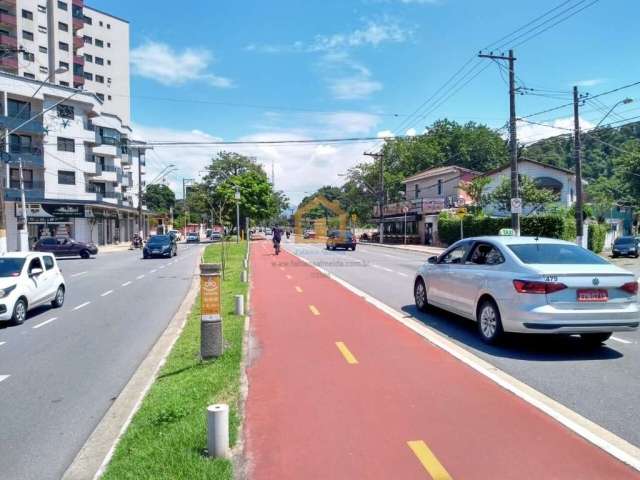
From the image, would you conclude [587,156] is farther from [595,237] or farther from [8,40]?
[8,40]

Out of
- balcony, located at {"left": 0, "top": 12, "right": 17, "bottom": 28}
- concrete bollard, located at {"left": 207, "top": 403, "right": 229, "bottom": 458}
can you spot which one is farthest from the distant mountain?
concrete bollard, located at {"left": 207, "top": 403, "right": 229, "bottom": 458}

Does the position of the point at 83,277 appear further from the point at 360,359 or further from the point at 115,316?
the point at 360,359

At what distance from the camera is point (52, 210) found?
48.6 m

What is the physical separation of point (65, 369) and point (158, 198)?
12780 cm

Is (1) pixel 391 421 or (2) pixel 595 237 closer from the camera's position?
(1) pixel 391 421

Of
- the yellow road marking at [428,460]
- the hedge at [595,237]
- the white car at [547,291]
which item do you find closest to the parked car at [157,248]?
the hedge at [595,237]

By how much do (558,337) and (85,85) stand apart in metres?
79.0

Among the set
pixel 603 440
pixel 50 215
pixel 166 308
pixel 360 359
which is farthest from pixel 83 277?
pixel 50 215

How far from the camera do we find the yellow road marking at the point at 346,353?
7254 millimetres

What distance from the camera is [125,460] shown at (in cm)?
420

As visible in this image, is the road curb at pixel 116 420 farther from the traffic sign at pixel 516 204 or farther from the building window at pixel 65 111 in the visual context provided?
the building window at pixel 65 111

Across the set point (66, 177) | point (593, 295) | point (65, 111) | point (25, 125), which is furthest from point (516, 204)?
point (65, 111)

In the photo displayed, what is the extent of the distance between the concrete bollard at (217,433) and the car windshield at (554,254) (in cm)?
542

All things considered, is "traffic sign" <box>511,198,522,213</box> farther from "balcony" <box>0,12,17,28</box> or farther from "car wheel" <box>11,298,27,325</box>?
"balcony" <box>0,12,17,28</box>
